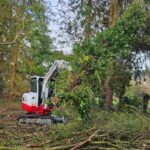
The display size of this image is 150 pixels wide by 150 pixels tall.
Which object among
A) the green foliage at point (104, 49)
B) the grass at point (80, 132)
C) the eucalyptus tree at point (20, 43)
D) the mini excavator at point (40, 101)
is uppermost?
the eucalyptus tree at point (20, 43)

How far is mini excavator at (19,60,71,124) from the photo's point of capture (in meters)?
13.2

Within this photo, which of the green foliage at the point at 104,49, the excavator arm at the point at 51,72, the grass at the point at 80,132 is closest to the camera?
the grass at the point at 80,132

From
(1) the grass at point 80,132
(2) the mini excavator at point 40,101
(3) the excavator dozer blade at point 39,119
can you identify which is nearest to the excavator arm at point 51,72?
(2) the mini excavator at point 40,101

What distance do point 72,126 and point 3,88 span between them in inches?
719

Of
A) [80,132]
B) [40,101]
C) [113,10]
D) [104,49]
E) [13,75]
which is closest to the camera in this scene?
[80,132]

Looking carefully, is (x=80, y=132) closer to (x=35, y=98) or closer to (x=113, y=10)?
(x=35, y=98)

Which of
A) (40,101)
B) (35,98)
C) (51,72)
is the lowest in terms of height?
(40,101)

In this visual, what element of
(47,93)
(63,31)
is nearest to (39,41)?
(63,31)

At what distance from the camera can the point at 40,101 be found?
565 inches

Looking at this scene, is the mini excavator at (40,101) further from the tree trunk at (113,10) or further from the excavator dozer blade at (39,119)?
the tree trunk at (113,10)

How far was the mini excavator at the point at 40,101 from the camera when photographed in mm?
13172

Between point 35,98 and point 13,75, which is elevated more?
point 13,75

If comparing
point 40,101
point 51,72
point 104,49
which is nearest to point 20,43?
point 40,101

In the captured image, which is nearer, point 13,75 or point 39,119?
point 39,119
